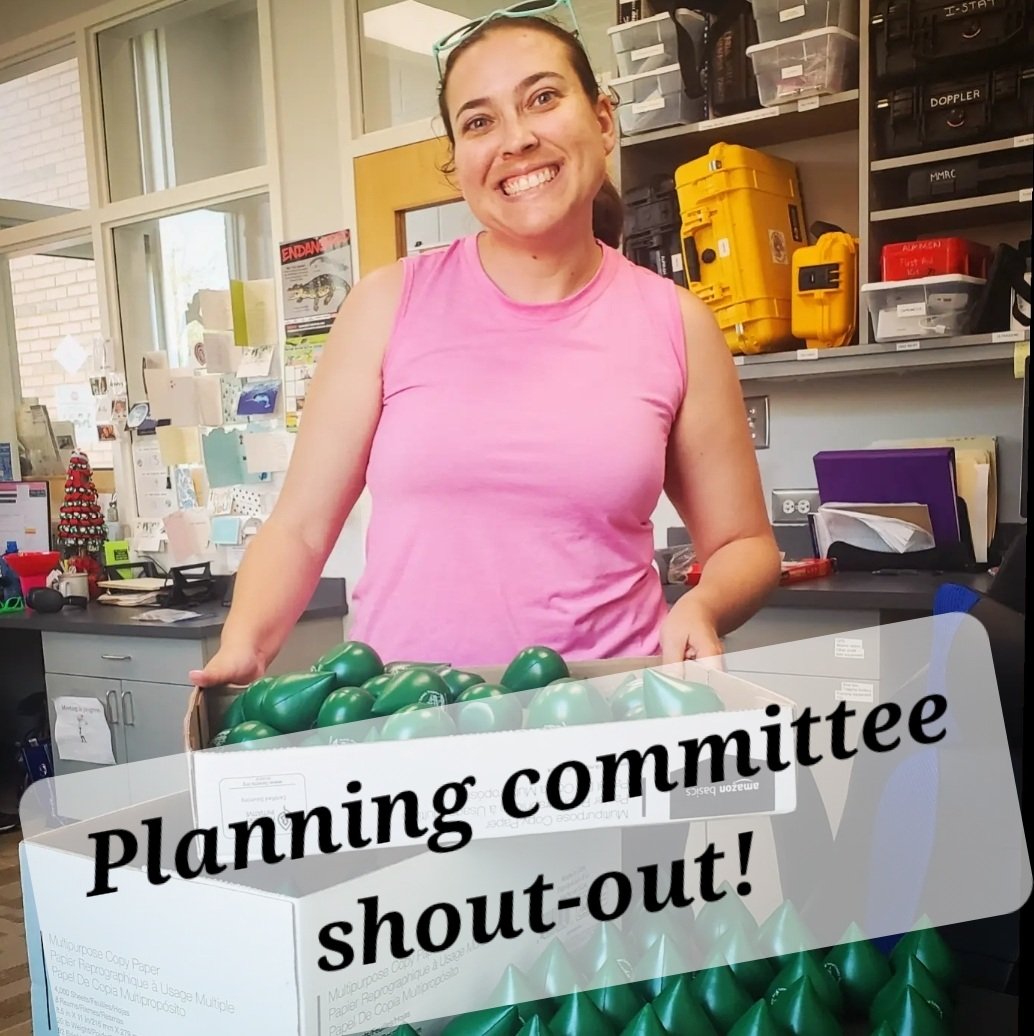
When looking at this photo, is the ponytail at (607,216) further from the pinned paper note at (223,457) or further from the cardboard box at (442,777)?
the pinned paper note at (223,457)

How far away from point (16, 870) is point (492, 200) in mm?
2360

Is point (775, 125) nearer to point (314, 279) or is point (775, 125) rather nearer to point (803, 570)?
point (803, 570)

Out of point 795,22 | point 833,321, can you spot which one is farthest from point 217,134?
point 833,321

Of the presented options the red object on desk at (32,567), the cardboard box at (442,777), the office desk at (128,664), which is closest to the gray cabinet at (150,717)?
the office desk at (128,664)

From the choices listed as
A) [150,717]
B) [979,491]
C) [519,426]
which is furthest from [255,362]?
[519,426]

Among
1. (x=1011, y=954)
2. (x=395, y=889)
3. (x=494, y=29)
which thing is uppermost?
(x=494, y=29)

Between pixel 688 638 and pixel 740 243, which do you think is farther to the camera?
pixel 740 243

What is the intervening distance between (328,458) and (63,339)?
2.78 m

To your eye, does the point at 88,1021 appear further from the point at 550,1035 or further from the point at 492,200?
the point at 492,200

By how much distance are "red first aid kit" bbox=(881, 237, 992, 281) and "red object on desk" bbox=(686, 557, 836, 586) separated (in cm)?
57

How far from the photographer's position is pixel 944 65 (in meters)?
1.95

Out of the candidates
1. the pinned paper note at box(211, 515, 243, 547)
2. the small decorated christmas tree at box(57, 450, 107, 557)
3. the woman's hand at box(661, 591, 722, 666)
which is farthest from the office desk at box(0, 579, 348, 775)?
the woman's hand at box(661, 591, 722, 666)

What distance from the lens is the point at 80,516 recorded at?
3.13 m

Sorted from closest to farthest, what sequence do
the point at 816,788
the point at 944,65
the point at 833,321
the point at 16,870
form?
the point at 816,788 → the point at 944,65 → the point at 833,321 → the point at 16,870
